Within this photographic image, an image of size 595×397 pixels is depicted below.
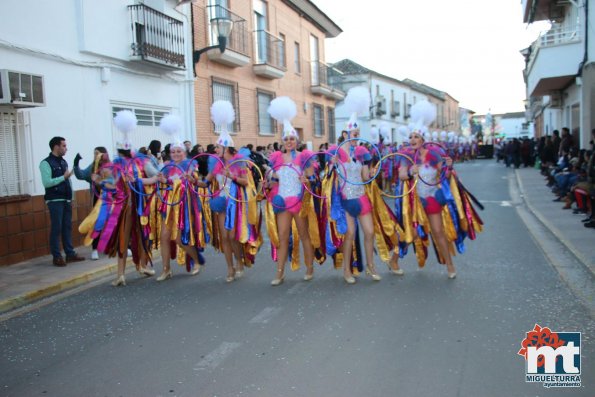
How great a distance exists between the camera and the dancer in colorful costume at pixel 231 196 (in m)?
7.02

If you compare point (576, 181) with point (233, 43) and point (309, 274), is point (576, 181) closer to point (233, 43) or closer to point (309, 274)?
point (309, 274)

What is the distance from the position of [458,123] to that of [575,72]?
61.5 metres

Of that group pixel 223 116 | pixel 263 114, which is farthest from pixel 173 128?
pixel 263 114

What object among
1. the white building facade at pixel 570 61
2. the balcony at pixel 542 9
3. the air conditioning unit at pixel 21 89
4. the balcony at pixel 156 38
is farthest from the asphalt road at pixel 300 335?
the balcony at pixel 542 9

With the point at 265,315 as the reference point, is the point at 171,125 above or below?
above

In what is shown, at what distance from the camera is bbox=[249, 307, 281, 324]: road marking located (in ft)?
17.6

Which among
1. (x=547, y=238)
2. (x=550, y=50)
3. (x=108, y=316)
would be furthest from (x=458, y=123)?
(x=108, y=316)

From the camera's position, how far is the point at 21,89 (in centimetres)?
845

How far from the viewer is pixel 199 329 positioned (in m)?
5.22

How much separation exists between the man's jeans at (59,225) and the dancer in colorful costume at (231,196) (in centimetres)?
276

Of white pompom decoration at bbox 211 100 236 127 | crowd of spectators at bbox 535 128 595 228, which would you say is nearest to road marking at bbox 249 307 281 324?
white pompom decoration at bbox 211 100 236 127

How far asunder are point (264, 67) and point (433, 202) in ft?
41.1

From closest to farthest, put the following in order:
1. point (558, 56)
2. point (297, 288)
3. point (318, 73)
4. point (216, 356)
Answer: point (216, 356), point (297, 288), point (558, 56), point (318, 73)

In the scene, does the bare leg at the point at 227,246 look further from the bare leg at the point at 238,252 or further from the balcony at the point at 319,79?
the balcony at the point at 319,79
